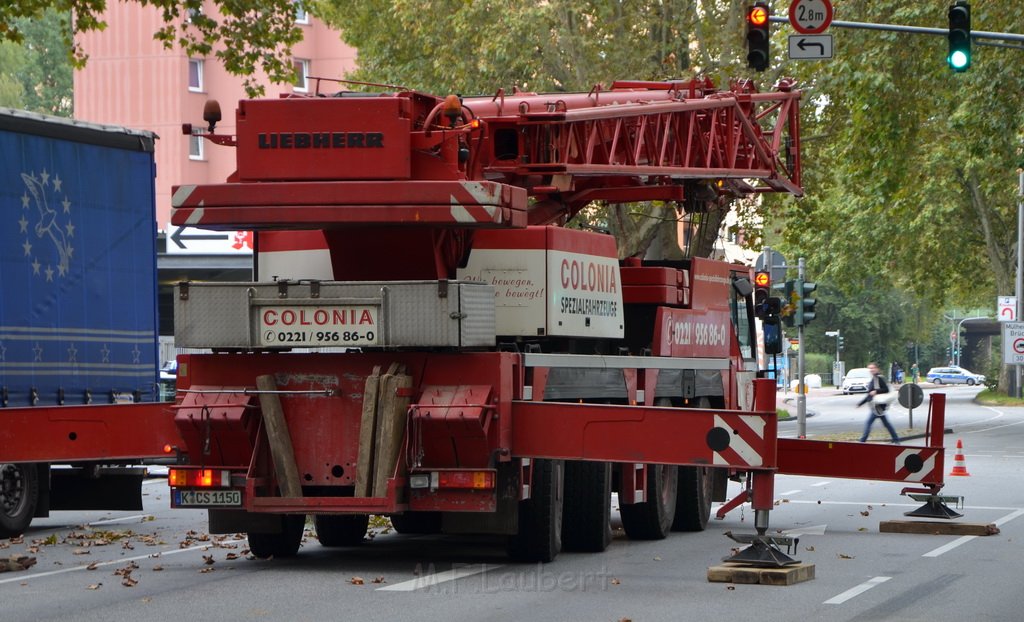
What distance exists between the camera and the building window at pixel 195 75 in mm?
58750

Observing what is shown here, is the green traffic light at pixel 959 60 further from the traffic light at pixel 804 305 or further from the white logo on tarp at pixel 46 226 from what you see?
the traffic light at pixel 804 305

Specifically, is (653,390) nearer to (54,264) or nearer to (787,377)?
(54,264)

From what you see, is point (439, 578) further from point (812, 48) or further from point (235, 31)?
point (235, 31)

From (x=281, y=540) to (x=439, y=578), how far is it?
184 centimetres

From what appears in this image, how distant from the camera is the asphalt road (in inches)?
410

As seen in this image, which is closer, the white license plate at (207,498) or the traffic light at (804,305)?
the white license plate at (207,498)

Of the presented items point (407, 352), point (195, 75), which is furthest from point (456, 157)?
point (195, 75)

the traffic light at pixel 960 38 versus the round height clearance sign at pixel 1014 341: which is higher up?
the traffic light at pixel 960 38

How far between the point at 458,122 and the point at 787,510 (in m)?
8.61

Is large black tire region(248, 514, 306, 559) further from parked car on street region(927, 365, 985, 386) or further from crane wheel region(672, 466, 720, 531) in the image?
parked car on street region(927, 365, 985, 386)

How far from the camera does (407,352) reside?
1210 cm

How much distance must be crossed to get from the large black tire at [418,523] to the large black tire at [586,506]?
1.94 m

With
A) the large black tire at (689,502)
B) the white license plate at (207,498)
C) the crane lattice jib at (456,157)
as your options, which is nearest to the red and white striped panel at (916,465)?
the large black tire at (689,502)

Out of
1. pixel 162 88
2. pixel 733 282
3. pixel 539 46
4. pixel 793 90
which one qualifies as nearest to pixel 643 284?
pixel 733 282
